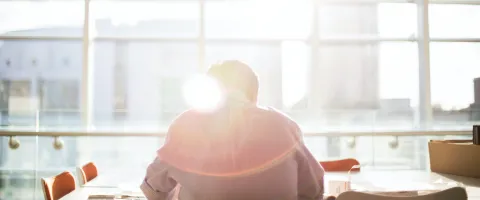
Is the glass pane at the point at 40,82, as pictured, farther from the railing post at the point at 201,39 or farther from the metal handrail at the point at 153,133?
the railing post at the point at 201,39

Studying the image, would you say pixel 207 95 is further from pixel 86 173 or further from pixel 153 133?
pixel 153 133

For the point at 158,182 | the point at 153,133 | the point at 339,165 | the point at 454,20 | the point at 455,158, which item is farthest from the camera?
the point at 454,20

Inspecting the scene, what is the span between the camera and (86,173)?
10.6 ft

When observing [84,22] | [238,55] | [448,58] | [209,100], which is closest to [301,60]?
[238,55]

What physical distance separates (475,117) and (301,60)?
206 cm

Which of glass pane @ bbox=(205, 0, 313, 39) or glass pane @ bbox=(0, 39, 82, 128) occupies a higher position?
glass pane @ bbox=(205, 0, 313, 39)

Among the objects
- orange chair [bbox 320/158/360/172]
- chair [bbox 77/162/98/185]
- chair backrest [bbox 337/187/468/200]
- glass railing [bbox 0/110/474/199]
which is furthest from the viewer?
glass railing [bbox 0/110/474/199]

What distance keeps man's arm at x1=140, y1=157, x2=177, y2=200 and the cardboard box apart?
65.9 inches

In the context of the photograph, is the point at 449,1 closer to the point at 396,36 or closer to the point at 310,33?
the point at 396,36

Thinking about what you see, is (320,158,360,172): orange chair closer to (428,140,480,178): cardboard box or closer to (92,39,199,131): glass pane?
(428,140,480,178): cardboard box

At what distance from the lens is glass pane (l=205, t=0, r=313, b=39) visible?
18.8ft

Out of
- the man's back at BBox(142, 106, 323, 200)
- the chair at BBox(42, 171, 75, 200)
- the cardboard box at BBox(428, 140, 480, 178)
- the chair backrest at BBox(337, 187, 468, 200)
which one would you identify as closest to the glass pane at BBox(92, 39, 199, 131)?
the chair at BBox(42, 171, 75, 200)

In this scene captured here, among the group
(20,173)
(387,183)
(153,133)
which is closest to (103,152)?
(153,133)

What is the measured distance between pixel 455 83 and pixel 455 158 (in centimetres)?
332
